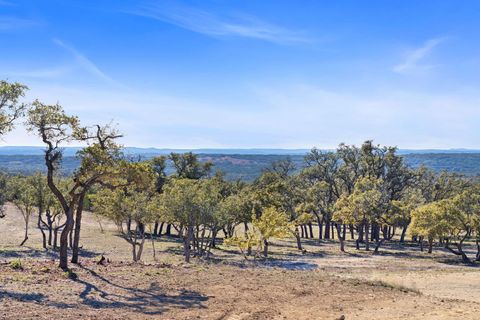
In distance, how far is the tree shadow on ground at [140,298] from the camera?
19688 millimetres

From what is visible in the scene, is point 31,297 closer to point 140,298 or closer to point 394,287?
point 140,298

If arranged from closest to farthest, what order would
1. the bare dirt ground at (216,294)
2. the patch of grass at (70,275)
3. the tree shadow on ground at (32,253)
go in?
the bare dirt ground at (216,294) → the patch of grass at (70,275) → the tree shadow on ground at (32,253)

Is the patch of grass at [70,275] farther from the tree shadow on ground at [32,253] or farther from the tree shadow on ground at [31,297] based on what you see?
the tree shadow on ground at [32,253]

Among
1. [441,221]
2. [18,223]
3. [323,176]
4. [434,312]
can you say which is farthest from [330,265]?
[18,223]

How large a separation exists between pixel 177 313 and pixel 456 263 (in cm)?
4083

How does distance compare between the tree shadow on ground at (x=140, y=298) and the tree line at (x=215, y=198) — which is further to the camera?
the tree line at (x=215, y=198)

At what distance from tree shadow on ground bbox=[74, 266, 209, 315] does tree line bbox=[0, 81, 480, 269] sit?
18.2 ft

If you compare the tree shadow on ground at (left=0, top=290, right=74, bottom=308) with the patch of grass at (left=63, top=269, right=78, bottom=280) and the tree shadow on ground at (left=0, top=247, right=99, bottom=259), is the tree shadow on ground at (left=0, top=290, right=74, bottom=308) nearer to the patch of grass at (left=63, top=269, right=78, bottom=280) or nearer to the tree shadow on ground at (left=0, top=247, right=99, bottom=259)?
the patch of grass at (left=63, top=269, right=78, bottom=280)

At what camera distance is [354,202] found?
196 feet

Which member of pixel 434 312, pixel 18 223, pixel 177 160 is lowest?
pixel 18 223

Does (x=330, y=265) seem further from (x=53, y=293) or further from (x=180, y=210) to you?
(x=53, y=293)

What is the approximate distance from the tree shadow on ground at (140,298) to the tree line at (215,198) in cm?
555

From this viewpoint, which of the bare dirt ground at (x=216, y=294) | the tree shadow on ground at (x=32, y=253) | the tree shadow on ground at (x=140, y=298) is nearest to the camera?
the bare dirt ground at (x=216, y=294)

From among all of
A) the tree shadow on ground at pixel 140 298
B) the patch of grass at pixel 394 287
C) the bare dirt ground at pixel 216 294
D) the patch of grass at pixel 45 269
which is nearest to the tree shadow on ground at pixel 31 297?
the bare dirt ground at pixel 216 294
